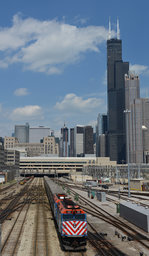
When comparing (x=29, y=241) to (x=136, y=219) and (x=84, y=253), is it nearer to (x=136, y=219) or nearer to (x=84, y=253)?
(x=84, y=253)

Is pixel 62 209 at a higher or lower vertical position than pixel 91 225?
higher

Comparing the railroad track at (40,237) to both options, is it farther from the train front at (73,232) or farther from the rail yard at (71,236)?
the train front at (73,232)

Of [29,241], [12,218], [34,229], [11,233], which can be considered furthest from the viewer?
[12,218]

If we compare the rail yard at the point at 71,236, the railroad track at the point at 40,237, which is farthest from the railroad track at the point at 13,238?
the railroad track at the point at 40,237

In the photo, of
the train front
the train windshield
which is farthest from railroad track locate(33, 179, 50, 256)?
the train windshield

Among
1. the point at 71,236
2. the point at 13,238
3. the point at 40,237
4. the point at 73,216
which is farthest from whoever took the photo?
the point at 40,237

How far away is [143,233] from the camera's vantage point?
23.9 meters

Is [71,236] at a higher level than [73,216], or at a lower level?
lower

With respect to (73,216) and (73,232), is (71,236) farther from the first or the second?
(73,216)

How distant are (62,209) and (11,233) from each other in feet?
24.1

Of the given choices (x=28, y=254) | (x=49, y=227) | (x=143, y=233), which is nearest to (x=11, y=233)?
(x=49, y=227)

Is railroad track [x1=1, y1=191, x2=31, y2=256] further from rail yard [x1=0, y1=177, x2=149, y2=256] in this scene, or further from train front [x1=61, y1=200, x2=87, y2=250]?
train front [x1=61, y1=200, x2=87, y2=250]

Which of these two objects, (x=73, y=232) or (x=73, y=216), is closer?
(x=73, y=232)

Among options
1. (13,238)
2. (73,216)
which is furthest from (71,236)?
(13,238)
